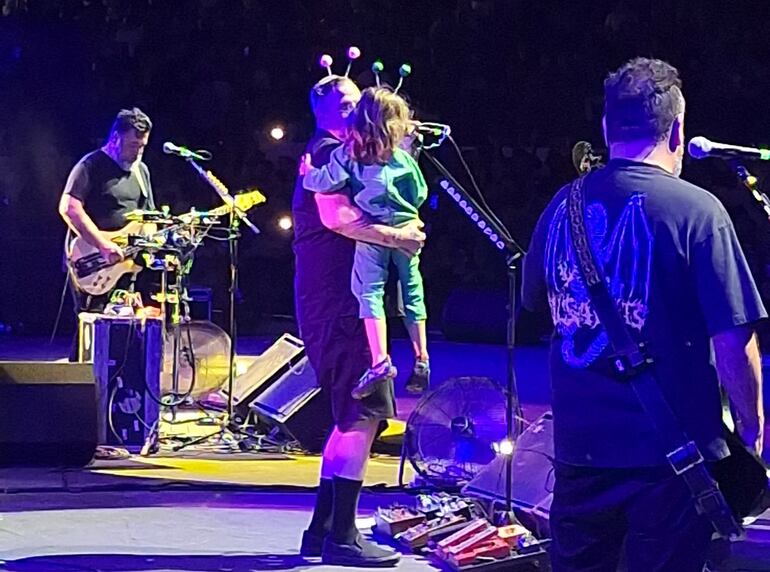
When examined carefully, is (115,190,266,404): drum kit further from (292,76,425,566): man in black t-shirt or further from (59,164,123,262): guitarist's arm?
(292,76,425,566): man in black t-shirt

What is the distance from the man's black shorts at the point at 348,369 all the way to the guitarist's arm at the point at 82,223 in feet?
8.20

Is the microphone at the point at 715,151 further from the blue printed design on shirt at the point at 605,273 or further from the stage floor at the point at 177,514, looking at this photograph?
the stage floor at the point at 177,514

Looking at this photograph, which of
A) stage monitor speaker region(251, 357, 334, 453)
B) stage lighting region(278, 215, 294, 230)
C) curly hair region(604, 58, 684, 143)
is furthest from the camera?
stage lighting region(278, 215, 294, 230)

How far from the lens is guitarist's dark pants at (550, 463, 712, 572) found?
110 inches

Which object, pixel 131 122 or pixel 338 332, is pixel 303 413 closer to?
pixel 131 122

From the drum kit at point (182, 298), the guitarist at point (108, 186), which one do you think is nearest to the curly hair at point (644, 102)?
the drum kit at point (182, 298)

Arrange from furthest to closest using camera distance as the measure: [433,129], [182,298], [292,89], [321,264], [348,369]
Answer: [292,89]
[182,298]
[433,129]
[321,264]
[348,369]

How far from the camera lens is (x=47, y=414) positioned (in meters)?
6.22

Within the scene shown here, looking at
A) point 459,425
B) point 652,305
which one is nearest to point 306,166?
point 459,425

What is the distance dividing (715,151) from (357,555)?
1974 millimetres

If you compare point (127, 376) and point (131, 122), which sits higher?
point (131, 122)

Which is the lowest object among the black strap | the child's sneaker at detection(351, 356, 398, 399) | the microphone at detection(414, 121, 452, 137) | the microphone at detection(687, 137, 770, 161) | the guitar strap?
the child's sneaker at detection(351, 356, 398, 399)

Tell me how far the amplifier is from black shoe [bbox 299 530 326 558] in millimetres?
2132

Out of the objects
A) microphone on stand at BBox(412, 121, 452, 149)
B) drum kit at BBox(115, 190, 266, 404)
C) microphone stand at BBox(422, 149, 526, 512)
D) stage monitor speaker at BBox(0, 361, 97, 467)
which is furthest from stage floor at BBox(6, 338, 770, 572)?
microphone on stand at BBox(412, 121, 452, 149)
